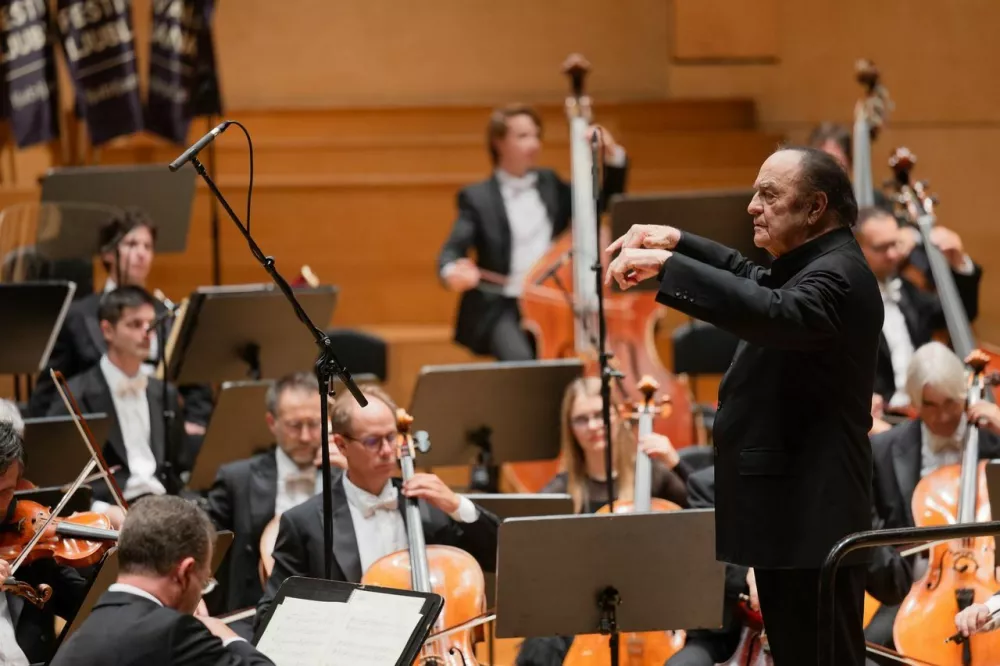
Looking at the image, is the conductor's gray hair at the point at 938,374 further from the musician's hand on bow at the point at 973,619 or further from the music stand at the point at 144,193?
the music stand at the point at 144,193

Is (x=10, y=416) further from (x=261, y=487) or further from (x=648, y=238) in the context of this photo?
(x=648, y=238)

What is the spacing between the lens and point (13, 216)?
204 inches

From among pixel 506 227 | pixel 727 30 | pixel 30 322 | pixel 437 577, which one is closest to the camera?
pixel 437 577

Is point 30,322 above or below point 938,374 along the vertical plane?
above

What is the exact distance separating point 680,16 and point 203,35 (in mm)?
2857

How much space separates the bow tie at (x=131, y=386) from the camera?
15.4 ft

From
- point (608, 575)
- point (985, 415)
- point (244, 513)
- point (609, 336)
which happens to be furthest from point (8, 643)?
point (609, 336)

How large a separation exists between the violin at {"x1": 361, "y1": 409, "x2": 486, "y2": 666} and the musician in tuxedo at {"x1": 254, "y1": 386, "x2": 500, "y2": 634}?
91mm

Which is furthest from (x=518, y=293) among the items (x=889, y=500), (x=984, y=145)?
(x=984, y=145)

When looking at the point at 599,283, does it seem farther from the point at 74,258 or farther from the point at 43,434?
the point at 74,258

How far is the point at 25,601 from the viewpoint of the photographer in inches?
130

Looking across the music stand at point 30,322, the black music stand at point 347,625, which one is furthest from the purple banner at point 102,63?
the black music stand at point 347,625

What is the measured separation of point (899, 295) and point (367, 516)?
2460 millimetres

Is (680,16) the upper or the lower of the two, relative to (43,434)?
upper
